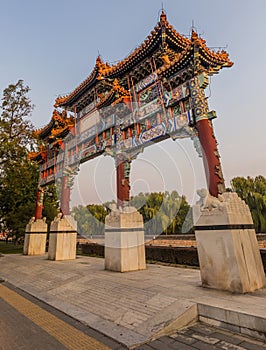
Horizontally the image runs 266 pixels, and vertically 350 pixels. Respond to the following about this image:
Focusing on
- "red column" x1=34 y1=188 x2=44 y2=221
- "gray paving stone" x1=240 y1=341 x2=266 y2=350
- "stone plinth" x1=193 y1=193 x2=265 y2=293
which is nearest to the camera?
"gray paving stone" x1=240 y1=341 x2=266 y2=350

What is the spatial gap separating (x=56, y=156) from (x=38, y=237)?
18.8 ft

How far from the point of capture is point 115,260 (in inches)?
281

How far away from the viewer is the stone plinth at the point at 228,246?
14.1ft

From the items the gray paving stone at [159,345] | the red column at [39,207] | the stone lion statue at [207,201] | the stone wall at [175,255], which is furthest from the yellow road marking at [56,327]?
the red column at [39,207]

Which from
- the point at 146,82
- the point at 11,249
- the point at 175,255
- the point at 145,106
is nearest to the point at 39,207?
the point at 11,249

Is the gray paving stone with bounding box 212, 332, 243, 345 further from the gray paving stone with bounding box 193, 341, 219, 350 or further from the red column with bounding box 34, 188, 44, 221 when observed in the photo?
the red column with bounding box 34, 188, 44, 221

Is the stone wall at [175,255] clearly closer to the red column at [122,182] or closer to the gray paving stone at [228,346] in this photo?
the red column at [122,182]

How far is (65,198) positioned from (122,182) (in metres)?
5.01

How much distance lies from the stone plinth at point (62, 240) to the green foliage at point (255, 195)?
23.1 meters

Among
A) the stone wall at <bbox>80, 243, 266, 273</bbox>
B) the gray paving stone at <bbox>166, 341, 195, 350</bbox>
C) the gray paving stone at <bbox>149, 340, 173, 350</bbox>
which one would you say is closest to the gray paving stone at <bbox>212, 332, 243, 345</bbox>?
the gray paving stone at <bbox>166, 341, 195, 350</bbox>

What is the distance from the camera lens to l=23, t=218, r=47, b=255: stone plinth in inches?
562

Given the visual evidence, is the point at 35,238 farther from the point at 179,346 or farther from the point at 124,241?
the point at 179,346

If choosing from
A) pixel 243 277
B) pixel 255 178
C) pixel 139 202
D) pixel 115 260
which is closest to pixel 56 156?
pixel 115 260

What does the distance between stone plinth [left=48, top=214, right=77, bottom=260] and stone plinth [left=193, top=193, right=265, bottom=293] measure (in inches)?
315
